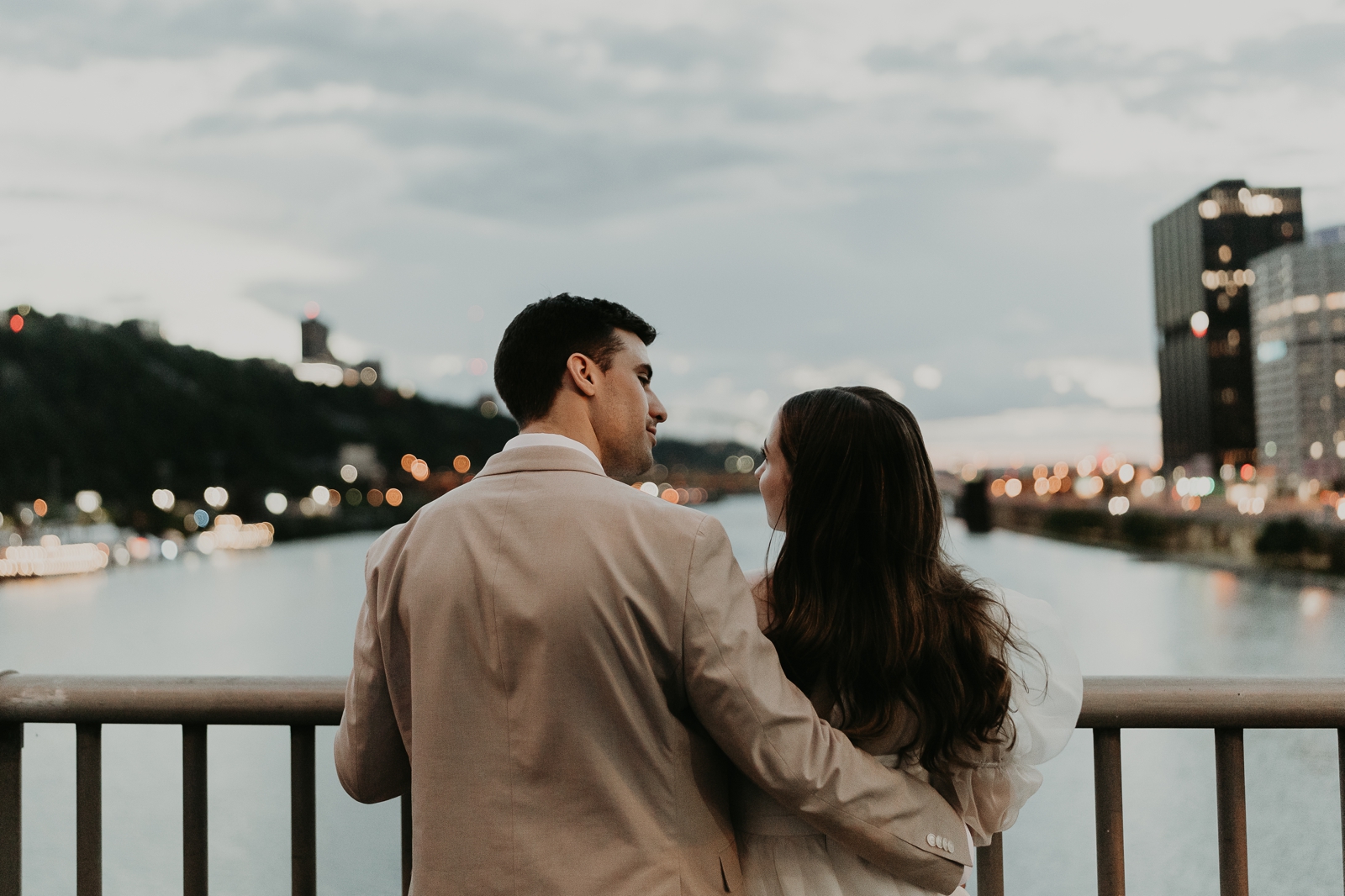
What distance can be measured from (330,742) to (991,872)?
665 inches

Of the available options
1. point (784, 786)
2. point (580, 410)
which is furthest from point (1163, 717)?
point (580, 410)

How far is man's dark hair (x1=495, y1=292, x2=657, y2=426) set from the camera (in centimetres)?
148

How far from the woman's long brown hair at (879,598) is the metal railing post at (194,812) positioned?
1014mm

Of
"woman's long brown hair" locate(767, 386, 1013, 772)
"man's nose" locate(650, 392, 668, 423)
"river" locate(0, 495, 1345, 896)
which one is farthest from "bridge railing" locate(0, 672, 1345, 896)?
"man's nose" locate(650, 392, 668, 423)

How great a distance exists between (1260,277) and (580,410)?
8325 cm

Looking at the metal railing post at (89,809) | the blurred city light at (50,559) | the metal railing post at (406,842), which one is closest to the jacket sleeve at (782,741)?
the metal railing post at (406,842)

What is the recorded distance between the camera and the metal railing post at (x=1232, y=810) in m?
1.65

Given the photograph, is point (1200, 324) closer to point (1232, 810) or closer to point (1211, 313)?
point (1211, 313)

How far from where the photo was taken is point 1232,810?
165 cm

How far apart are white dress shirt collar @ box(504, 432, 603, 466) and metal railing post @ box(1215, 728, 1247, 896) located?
111 centimetres

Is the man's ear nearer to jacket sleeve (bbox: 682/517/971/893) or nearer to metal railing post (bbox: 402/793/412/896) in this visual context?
jacket sleeve (bbox: 682/517/971/893)

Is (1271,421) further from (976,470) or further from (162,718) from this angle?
(162,718)

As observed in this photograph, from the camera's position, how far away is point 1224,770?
1.66 metres

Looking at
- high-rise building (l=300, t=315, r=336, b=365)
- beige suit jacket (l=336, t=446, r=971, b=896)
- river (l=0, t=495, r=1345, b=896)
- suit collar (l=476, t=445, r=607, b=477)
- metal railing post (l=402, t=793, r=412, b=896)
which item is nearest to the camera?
beige suit jacket (l=336, t=446, r=971, b=896)
